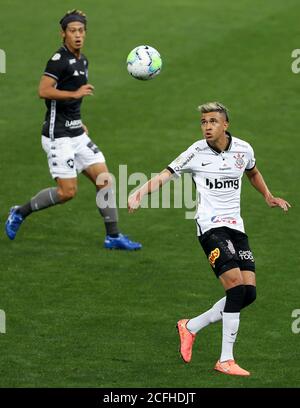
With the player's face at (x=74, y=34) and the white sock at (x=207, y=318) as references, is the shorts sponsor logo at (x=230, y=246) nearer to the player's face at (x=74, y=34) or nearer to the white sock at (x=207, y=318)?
the white sock at (x=207, y=318)

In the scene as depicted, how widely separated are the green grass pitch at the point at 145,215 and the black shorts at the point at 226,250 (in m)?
1.00

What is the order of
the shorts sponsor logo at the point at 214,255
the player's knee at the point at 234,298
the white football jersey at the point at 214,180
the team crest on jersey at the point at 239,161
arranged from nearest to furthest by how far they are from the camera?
1. the player's knee at the point at 234,298
2. the shorts sponsor logo at the point at 214,255
3. the white football jersey at the point at 214,180
4. the team crest on jersey at the point at 239,161

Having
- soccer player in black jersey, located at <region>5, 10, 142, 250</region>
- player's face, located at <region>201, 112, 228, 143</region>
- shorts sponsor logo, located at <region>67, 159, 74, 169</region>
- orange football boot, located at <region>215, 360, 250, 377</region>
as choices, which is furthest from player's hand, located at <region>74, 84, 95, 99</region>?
orange football boot, located at <region>215, 360, 250, 377</region>

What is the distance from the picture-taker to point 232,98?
24.3m

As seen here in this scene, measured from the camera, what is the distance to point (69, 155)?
16.7 metres

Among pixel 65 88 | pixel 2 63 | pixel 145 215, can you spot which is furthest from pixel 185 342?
pixel 2 63

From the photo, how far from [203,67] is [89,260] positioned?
1006cm

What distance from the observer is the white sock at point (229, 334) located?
12.4m

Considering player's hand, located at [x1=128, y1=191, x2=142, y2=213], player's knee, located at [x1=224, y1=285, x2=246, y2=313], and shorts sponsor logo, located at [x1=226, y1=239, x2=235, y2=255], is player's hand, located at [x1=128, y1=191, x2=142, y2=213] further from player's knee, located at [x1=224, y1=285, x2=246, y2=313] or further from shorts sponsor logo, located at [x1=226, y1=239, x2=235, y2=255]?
player's knee, located at [x1=224, y1=285, x2=246, y2=313]

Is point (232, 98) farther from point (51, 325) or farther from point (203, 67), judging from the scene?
point (51, 325)

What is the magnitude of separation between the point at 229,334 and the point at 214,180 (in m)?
1.69

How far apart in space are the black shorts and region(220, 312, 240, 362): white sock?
482 millimetres

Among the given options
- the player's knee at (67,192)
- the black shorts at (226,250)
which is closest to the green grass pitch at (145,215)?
the player's knee at (67,192)

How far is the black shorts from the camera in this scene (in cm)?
1263
